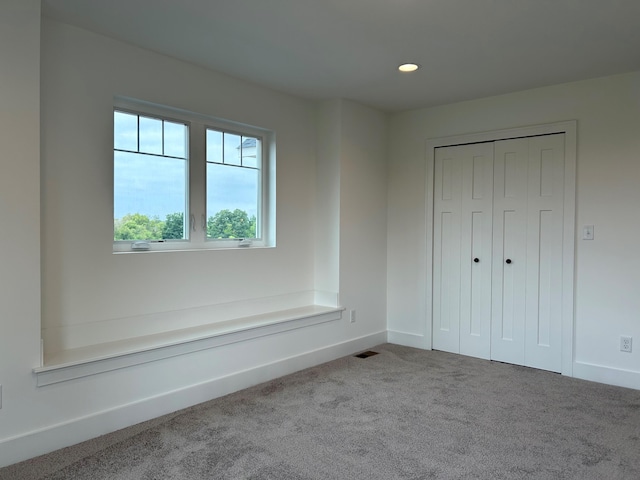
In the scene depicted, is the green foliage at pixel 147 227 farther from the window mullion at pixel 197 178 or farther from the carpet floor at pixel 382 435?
the carpet floor at pixel 382 435

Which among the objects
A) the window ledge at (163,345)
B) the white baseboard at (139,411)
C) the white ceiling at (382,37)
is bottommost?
the white baseboard at (139,411)

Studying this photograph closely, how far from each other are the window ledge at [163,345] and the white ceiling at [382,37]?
1902 mm

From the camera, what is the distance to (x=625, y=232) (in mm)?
3482

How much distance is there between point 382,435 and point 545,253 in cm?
219

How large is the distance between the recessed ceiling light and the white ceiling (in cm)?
5

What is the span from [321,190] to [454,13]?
2.10 meters

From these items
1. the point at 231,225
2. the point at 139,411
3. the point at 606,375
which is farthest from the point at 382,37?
the point at 606,375

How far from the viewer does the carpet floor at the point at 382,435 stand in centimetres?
226

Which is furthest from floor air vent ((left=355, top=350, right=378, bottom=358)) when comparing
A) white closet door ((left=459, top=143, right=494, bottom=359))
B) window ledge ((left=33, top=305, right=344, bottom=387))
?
white closet door ((left=459, top=143, right=494, bottom=359))

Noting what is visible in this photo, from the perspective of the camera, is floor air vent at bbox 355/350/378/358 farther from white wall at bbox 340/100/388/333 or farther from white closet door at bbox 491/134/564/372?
white closet door at bbox 491/134/564/372

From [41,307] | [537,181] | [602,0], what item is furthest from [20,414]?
[537,181]

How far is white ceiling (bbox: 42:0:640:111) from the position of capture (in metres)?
2.48

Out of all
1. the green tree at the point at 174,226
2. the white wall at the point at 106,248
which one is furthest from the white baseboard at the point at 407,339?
the green tree at the point at 174,226

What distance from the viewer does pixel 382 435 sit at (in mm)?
2639
